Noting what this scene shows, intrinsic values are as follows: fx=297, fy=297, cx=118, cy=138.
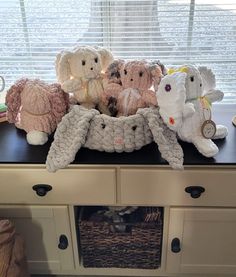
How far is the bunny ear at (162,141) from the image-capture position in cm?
98

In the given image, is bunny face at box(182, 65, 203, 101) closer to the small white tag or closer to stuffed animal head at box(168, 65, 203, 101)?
stuffed animal head at box(168, 65, 203, 101)

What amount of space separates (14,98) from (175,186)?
0.68 m

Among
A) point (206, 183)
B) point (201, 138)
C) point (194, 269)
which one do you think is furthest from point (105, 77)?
point (194, 269)

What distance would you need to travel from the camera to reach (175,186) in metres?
1.06

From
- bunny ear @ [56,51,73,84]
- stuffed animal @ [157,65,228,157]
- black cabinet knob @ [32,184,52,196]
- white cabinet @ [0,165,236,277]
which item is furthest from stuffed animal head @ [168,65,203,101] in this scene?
black cabinet knob @ [32,184,52,196]

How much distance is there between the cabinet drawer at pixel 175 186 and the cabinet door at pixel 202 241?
2.3 inches

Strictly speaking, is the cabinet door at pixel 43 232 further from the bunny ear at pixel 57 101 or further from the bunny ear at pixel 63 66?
the bunny ear at pixel 63 66

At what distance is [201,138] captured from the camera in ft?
3.41

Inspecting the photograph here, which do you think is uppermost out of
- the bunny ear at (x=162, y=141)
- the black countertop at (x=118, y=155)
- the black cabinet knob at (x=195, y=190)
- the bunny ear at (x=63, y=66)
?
the bunny ear at (x=63, y=66)

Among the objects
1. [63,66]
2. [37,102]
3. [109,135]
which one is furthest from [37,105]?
[109,135]

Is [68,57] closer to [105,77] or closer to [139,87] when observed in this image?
[105,77]

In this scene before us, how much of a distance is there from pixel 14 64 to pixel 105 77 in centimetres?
58

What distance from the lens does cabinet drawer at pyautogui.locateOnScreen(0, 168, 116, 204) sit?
3.43 feet

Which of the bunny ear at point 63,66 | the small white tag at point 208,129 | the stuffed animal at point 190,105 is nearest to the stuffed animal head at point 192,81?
the stuffed animal at point 190,105
